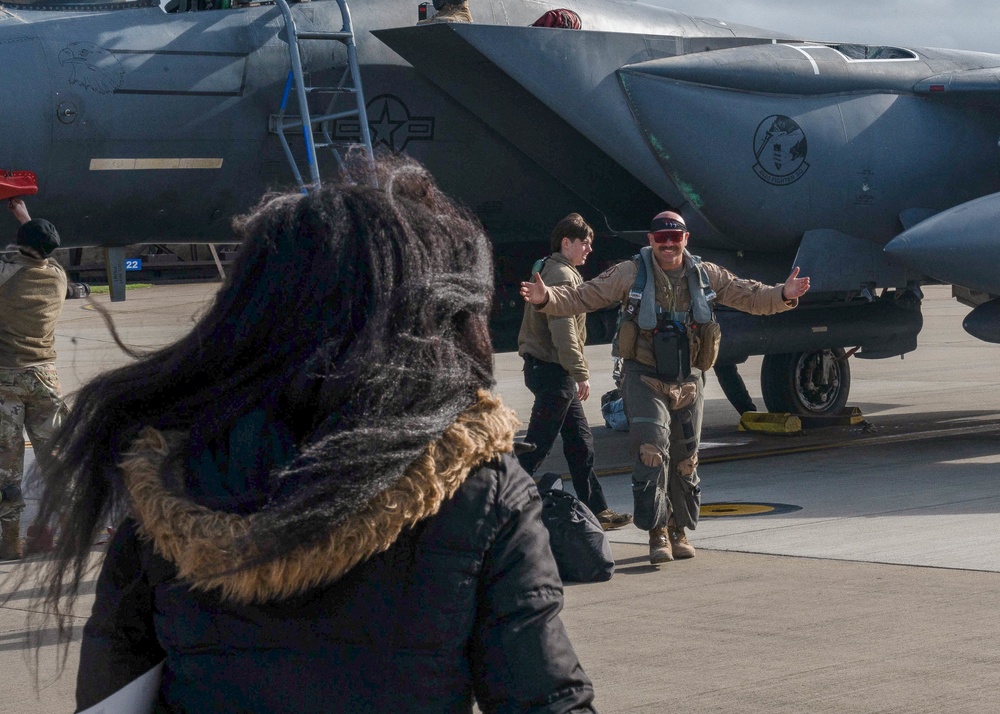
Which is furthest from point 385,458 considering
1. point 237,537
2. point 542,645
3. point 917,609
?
point 917,609

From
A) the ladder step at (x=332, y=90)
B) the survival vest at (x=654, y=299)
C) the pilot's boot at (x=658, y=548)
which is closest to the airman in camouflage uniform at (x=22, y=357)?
the ladder step at (x=332, y=90)

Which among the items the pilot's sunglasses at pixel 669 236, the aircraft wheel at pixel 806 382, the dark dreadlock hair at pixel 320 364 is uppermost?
the dark dreadlock hair at pixel 320 364

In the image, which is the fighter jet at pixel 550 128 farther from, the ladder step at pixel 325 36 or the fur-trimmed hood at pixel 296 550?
the fur-trimmed hood at pixel 296 550

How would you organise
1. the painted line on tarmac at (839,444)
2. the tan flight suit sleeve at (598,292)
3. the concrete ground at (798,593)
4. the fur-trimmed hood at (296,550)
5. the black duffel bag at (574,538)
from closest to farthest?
the fur-trimmed hood at (296,550) < the concrete ground at (798,593) < the black duffel bag at (574,538) < the tan flight suit sleeve at (598,292) < the painted line on tarmac at (839,444)

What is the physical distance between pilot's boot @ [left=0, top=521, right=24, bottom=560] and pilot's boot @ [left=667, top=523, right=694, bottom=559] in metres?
3.65

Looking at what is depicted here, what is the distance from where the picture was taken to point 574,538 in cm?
621

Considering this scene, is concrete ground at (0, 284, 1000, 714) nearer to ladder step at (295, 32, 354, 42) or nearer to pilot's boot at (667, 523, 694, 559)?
pilot's boot at (667, 523, 694, 559)

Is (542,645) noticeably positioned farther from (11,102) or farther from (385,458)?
(11,102)

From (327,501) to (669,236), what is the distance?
516cm

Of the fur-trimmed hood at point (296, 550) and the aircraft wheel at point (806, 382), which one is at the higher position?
the fur-trimmed hood at point (296, 550)

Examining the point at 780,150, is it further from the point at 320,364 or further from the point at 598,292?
the point at 320,364

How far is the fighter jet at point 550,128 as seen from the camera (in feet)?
27.9

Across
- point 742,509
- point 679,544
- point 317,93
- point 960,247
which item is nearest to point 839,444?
point 960,247

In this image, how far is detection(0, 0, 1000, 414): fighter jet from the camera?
851 cm
